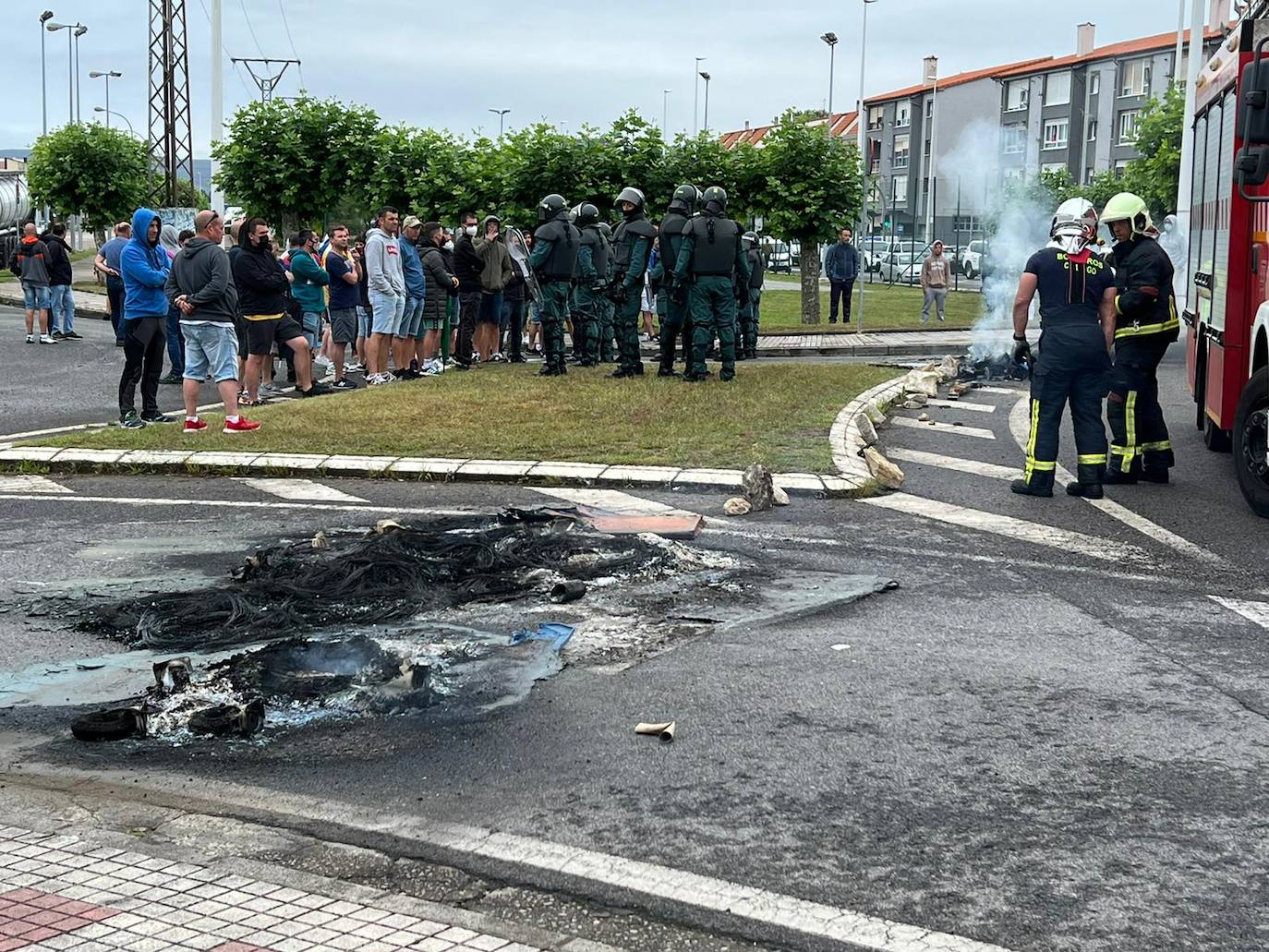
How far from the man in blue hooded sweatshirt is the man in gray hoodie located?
51cm

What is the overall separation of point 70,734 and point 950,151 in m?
34.5

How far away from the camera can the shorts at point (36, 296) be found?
24.7m

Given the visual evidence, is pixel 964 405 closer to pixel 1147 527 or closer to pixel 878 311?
pixel 1147 527

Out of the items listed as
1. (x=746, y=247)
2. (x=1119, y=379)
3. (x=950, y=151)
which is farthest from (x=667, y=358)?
(x=950, y=151)

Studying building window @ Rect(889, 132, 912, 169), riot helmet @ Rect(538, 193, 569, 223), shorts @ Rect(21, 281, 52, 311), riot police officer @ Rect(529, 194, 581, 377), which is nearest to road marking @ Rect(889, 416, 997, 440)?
riot police officer @ Rect(529, 194, 581, 377)

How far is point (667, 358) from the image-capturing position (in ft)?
60.6

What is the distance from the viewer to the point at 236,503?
9.93 m

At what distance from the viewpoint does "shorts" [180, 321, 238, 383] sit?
12.8 metres

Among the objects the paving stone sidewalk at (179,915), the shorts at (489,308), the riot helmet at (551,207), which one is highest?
the riot helmet at (551,207)

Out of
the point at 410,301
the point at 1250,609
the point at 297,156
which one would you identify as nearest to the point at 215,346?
the point at 410,301

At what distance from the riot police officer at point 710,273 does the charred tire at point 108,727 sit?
41.0ft

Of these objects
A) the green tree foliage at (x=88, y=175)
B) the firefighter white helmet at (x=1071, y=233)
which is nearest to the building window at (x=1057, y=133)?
the green tree foliage at (x=88, y=175)

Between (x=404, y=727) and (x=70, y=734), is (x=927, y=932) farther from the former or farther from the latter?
(x=70, y=734)

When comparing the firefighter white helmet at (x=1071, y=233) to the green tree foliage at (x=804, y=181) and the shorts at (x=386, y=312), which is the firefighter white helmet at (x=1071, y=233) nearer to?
the shorts at (x=386, y=312)
